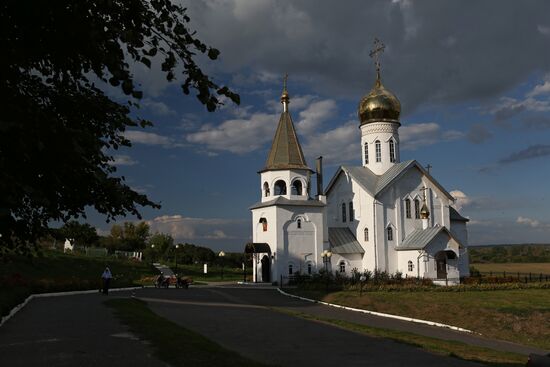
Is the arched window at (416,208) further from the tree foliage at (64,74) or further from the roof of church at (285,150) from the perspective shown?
the tree foliage at (64,74)

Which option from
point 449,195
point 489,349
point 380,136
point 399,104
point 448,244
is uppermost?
point 399,104

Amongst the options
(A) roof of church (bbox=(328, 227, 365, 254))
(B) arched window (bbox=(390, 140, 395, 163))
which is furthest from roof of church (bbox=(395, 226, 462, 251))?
(B) arched window (bbox=(390, 140, 395, 163))

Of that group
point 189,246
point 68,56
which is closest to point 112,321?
point 68,56

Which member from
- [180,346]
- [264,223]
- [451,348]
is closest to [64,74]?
Result: [180,346]

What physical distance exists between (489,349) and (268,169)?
24587mm

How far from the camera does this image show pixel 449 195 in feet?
129

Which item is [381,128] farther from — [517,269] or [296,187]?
[517,269]

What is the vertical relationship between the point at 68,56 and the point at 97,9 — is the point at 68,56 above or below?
below

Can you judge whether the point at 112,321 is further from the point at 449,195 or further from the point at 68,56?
the point at 449,195

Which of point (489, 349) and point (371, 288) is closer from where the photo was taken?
point (489, 349)

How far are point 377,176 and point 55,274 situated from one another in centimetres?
2247

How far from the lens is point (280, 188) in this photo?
1438 inches

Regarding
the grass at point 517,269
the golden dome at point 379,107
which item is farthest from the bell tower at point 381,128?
the grass at point 517,269

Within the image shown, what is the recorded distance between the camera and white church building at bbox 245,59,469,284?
35.1m
